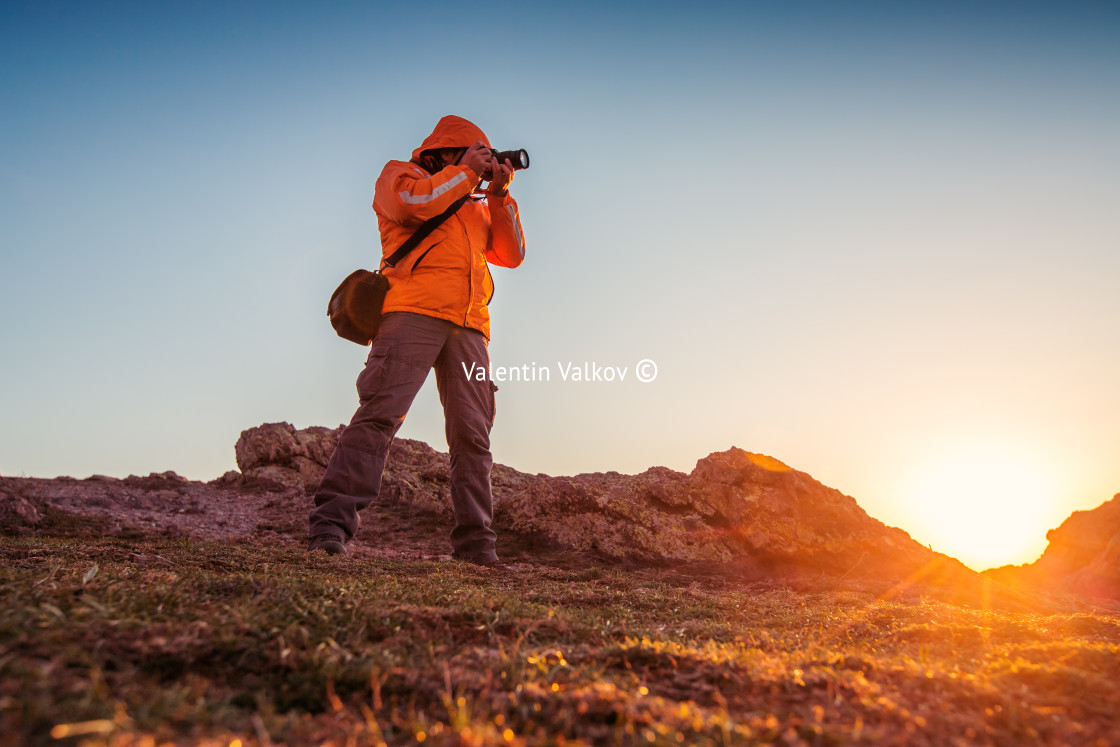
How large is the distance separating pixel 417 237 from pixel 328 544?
8.49 ft

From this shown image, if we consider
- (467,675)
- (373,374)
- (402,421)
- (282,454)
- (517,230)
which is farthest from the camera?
(282,454)

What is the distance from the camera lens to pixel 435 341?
5520mm

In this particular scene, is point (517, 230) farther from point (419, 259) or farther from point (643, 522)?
point (643, 522)

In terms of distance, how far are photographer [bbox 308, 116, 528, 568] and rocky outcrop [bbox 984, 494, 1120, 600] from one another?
282 inches

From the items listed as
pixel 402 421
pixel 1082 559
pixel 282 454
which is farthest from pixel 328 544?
pixel 1082 559

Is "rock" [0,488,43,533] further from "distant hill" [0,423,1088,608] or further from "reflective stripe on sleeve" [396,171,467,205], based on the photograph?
"reflective stripe on sleeve" [396,171,467,205]

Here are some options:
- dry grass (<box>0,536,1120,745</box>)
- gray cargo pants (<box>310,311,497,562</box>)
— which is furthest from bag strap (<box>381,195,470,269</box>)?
dry grass (<box>0,536,1120,745</box>)

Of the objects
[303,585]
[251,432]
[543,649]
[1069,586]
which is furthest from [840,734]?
[1069,586]

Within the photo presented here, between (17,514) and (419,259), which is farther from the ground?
(419,259)

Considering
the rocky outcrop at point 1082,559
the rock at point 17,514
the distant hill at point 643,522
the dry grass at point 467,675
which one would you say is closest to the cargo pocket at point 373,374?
the distant hill at point 643,522

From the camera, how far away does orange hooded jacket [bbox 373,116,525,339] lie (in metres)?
5.46

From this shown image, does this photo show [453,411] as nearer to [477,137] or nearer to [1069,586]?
[477,137]

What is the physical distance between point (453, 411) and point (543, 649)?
3886mm

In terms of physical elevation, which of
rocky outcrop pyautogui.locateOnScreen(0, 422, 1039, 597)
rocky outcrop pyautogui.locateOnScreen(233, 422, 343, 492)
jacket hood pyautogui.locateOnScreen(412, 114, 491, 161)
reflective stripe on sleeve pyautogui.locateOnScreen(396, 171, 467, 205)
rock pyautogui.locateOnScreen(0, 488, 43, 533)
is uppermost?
jacket hood pyautogui.locateOnScreen(412, 114, 491, 161)
